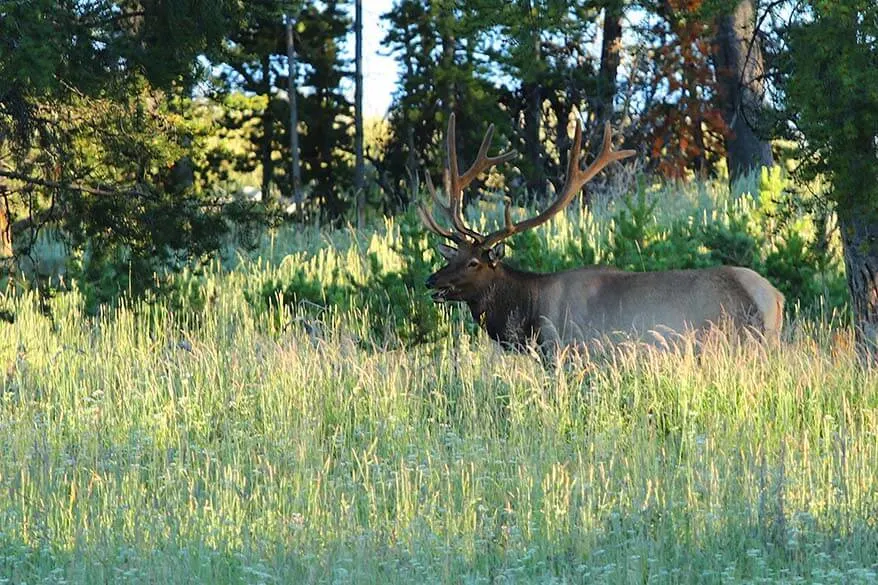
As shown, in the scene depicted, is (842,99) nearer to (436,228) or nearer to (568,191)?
(568,191)

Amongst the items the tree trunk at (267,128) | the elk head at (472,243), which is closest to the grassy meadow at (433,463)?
the elk head at (472,243)

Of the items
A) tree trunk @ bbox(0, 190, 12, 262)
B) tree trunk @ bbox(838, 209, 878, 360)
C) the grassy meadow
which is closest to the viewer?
the grassy meadow

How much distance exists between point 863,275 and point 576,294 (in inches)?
81.8

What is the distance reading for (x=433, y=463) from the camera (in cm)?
747

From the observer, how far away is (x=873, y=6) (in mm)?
8578

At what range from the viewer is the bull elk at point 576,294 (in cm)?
986

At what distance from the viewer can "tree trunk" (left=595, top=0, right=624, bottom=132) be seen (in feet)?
75.8

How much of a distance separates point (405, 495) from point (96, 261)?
250 inches

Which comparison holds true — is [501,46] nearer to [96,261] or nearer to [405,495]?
[96,261]

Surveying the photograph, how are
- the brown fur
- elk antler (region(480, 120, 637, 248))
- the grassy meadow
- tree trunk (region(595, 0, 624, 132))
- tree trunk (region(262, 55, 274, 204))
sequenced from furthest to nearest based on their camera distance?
1. tree trunk (region(262, 55, 274, 204))
2. tree trunk (region(595, 0, 624, 132))
3. elk antler (region(480, 120, 637, 248))
4. the brown fur
5. the grassy meadow

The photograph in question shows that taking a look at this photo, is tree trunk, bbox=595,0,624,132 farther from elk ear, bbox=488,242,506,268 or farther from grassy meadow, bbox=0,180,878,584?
elk ear, bbox=488,242,506,268

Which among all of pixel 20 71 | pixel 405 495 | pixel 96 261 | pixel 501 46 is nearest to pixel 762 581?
pixel 405 495

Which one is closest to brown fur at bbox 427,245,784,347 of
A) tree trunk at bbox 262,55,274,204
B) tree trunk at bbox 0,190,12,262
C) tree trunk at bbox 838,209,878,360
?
tree trunk at bbox 838,209,878,360

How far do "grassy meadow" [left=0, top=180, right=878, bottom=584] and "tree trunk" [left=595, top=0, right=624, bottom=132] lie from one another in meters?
12.0
